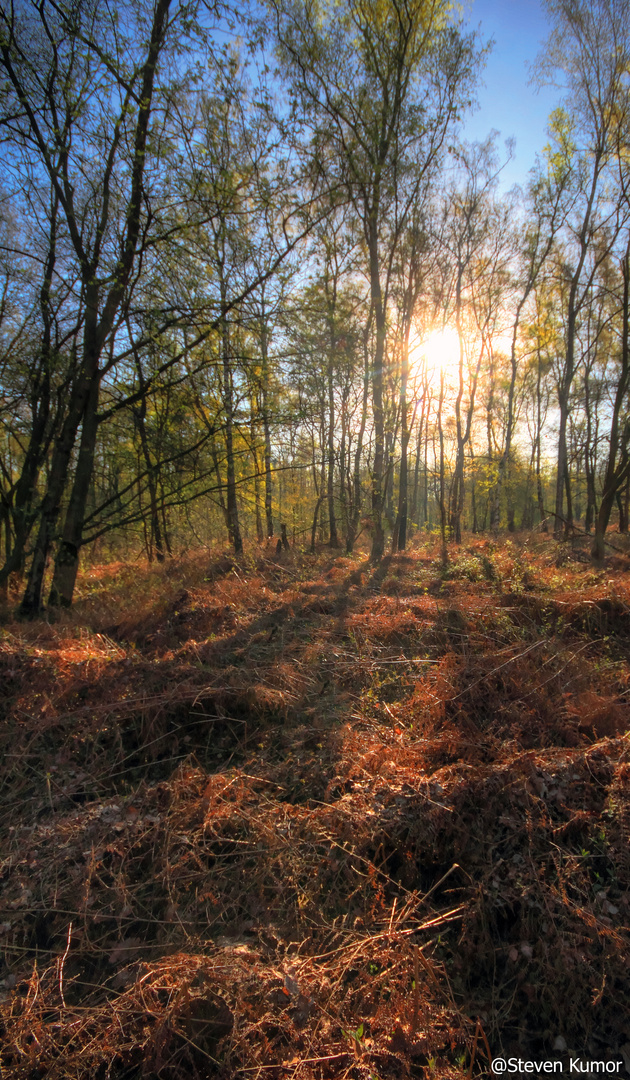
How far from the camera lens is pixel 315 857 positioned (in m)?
2.61

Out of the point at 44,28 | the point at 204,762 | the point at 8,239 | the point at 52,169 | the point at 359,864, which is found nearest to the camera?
the point at 359,864

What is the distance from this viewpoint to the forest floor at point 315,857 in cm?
190

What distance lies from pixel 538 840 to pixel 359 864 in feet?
3.59

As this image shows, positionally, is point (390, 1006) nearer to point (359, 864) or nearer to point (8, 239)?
point (359, 864)

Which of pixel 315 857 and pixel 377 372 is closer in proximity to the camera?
pixel 315 857

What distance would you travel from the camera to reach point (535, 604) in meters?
5.79

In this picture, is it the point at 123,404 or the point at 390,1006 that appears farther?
the point at 123,404

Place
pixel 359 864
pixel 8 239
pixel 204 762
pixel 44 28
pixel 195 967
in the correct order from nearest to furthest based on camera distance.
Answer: pixel 195 967, pixel 359 864, pixel 204 762, pixel 44 28, pixel 8 239

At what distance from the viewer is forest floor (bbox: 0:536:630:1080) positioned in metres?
1.90

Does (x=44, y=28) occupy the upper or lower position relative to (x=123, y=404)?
upper

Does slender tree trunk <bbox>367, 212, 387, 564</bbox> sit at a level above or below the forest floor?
above

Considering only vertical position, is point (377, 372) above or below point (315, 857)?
above

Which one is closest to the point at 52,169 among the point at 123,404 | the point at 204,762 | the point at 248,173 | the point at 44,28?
the point at 44,28

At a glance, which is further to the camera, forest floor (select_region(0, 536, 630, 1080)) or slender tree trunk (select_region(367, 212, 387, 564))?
slender tree trunk (select_region(367, 212, 387, 564))
